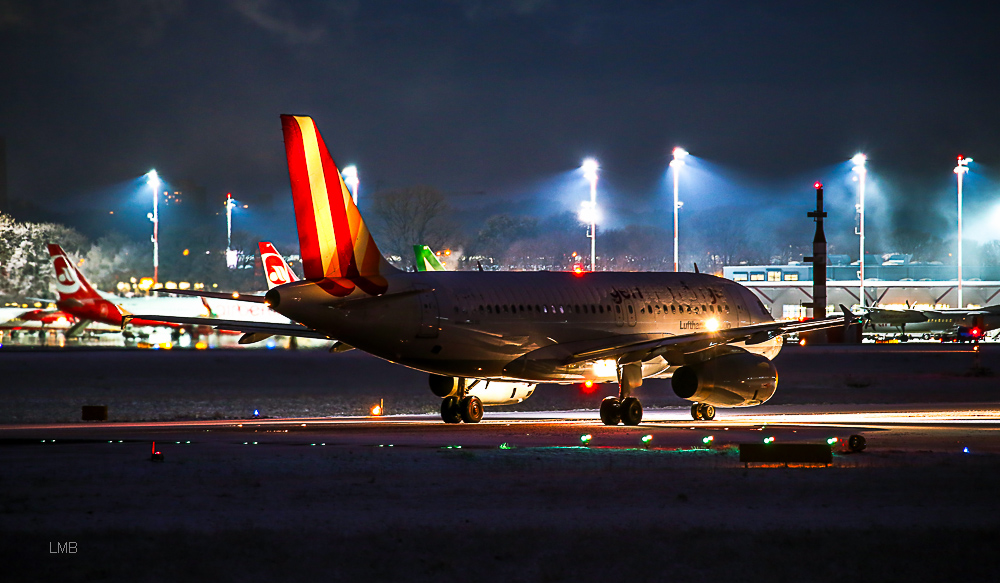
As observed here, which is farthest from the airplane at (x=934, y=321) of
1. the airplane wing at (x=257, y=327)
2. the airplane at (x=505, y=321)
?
the airplane wing at (x=257, y=327)

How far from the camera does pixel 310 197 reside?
2284 centimetres

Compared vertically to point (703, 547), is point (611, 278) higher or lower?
higher

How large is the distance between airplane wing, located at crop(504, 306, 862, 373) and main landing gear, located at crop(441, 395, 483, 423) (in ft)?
5.44

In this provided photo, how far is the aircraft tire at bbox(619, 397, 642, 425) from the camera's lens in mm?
26156

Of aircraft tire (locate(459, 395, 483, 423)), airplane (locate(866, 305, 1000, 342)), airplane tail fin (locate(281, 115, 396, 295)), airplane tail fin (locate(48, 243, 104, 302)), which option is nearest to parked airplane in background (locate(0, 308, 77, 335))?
airplane tail fin (locate(48, 243, 104, 302))

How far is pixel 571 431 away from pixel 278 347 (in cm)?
5046

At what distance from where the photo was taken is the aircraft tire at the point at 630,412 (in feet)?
85.8

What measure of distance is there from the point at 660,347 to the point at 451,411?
5.36 m

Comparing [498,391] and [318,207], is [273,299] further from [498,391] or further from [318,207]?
[498,391]

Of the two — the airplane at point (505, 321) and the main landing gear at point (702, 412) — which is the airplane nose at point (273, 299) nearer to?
the airplane at point (505, 321)

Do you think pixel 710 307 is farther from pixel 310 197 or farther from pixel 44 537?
pixel 44 537

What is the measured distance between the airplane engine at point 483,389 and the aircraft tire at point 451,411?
0.18 meters

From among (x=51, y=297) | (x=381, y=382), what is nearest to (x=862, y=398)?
(x=381, y=382)

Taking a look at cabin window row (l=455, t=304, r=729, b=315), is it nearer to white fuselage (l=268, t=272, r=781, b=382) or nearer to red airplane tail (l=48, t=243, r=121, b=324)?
white fuselage (l=268, t=272, r=781, b=382)
